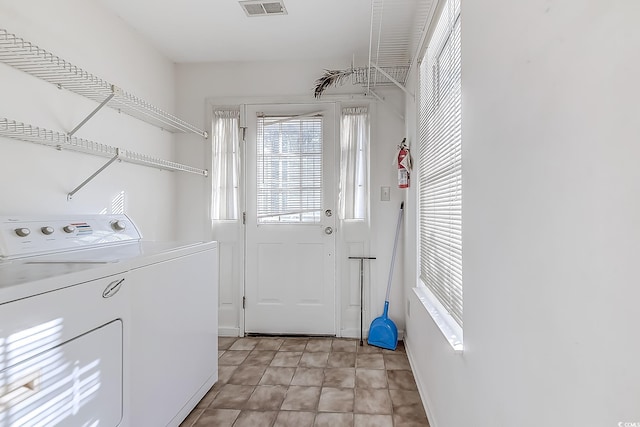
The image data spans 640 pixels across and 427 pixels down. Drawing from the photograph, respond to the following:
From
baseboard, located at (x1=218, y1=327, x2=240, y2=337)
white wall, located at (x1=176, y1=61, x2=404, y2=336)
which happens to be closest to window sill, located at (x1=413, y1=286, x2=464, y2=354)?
white wall, located at (x1=176, y1=61, x2=404, y2=336)

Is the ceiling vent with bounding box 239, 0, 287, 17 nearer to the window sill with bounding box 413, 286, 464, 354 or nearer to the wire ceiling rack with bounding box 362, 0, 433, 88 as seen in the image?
the wire ceiling rack with bounding box 362, 0, 433, 88

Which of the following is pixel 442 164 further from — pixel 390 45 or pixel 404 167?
pixel 390 45

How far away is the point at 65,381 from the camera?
1.10 m

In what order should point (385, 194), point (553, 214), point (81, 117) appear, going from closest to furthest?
point (553, 214)
point (81, 117)
point (385, 194)

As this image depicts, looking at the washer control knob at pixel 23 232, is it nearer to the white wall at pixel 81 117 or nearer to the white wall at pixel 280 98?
the white wall at pixel 81 117

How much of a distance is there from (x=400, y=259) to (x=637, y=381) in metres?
2.66

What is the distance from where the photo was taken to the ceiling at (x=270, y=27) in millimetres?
2355

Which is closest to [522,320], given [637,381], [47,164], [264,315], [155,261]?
[637,381]

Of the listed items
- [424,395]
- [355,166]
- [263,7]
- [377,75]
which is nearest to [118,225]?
[263,7]

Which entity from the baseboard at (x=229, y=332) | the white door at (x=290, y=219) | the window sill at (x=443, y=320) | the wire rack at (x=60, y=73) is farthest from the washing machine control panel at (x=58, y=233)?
the window sill at (x=443, y=320)

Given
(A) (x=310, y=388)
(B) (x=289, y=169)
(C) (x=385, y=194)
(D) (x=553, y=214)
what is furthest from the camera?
(B) (x=289, y=169)

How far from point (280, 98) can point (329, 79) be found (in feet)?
1.66

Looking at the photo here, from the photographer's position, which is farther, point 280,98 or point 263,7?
point 280,98

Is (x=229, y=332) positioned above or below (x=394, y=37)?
below
